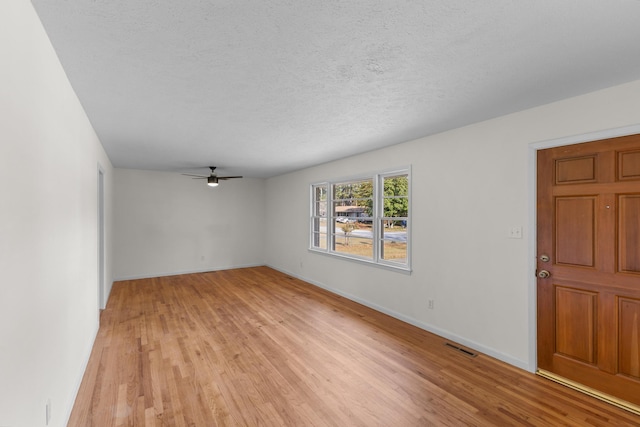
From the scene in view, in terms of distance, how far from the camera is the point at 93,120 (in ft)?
10.0

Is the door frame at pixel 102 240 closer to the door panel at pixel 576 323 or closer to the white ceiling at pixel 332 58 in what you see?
the white ceiling at pixel 332 58

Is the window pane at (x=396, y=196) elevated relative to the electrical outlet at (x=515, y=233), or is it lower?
elevated

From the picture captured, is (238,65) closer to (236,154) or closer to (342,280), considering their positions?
(236,154)

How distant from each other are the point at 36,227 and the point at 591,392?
13.6 feet

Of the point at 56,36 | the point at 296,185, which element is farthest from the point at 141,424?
the point at 296,185

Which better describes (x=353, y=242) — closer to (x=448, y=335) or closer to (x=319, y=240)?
(x=319, y=240)

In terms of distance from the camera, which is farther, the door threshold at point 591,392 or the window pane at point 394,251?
the window pane at point 394,251

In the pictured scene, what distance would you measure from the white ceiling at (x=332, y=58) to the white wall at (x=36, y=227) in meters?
0.28

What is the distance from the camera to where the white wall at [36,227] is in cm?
114

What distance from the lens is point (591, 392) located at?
7.82ft

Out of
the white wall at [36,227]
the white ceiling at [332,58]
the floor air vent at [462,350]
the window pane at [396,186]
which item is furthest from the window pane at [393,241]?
the white wall at [36,227]

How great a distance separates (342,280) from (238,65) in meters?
4.12

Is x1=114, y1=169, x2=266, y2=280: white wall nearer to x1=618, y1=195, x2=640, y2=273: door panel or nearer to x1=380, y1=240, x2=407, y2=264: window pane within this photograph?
x1=380, y1=240, x2=407, y2=264: window pane

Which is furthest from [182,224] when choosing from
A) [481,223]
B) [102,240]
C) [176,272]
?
[481,223]
